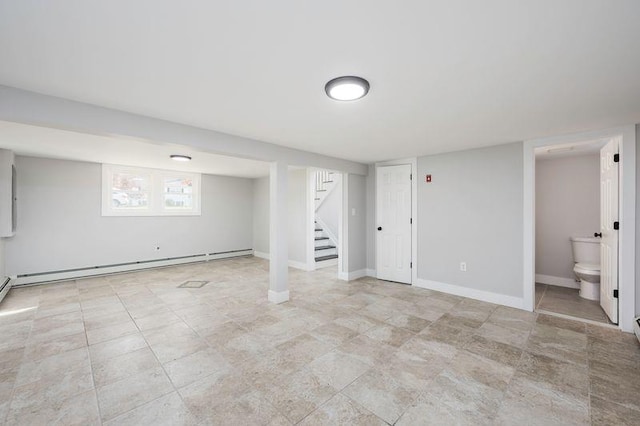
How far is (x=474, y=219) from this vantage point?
400 centimetres

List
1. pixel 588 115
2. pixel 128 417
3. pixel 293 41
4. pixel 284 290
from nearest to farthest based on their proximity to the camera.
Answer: pixel 293 41, pixel 128 417, pixel 588 115, pixel 284 290

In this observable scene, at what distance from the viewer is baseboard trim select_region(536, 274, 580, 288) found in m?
4.43

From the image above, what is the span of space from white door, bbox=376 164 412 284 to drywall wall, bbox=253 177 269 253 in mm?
3430

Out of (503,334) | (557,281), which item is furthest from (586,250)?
(503,334)

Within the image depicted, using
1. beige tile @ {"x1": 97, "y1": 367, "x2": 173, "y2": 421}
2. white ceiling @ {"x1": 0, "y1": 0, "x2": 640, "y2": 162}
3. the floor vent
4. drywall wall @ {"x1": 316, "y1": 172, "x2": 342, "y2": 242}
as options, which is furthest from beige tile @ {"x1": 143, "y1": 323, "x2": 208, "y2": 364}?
drywall wall @ {"x1": 316, "y1": 172, "x2": 342, "y2": 242}

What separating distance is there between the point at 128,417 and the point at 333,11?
266 centimetres

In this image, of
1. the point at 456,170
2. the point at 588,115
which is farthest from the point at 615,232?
the point at 456,170

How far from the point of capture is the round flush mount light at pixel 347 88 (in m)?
1.91

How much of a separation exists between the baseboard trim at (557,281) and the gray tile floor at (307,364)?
71.5 inches

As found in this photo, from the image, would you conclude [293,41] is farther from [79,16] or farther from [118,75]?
[118,75]

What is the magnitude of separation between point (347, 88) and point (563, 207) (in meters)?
4.80

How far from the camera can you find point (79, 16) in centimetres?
132

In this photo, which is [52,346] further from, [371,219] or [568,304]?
[568,304]

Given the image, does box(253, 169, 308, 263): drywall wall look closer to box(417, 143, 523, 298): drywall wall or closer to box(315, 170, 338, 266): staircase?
box(315, 170, 338, 266): staircase
